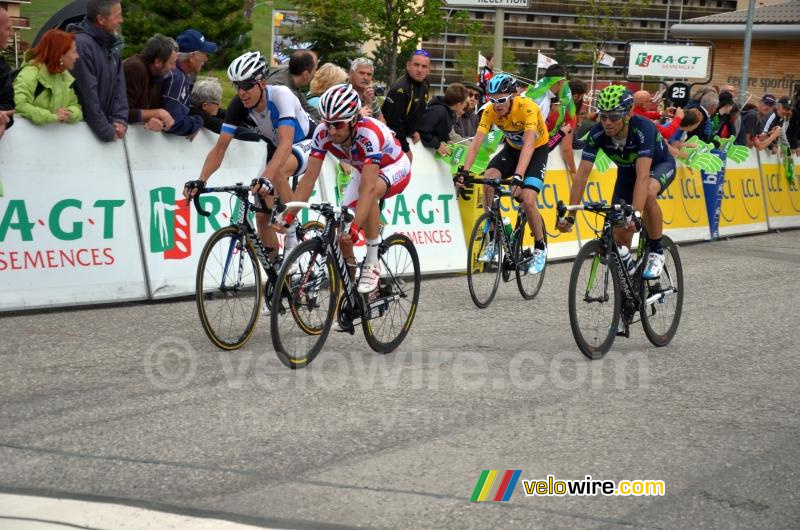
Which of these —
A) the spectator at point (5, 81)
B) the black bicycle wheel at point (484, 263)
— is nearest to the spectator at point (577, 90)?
the black bicycle wheel at point (484, 263)

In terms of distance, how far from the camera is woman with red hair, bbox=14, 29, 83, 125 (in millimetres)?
9523

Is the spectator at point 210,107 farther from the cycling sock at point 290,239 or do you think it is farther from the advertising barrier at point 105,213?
the cycling sock at point 290,239

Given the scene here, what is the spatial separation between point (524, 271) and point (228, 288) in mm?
4131

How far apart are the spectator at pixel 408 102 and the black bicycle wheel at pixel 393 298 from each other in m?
4.51

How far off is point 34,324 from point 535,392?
4.10 m

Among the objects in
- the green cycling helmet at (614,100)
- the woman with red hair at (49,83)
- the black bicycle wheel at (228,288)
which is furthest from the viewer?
the woman with red hair at (49,83)

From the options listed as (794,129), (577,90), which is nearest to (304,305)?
(577,90)

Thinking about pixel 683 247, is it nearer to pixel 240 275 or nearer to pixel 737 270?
pixel 737 270

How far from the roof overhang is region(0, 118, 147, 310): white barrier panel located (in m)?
44.9

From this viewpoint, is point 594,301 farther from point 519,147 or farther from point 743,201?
point 743,201

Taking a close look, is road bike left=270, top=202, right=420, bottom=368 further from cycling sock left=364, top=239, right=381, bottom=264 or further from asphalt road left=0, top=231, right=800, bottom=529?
asphalt road left=0, top=231, right=800, bottom=529

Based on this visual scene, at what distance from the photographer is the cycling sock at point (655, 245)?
9.13 meters

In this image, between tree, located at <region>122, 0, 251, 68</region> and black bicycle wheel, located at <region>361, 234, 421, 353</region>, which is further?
tree, located at <region>122, 0, 251, 68</region>

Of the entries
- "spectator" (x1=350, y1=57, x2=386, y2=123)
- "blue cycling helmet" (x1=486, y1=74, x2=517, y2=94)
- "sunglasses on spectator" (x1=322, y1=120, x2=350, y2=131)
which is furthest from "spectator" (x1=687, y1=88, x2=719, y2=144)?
"sunglasses on spectator" (x1=322, y1=120, x2=350, y2=131)
